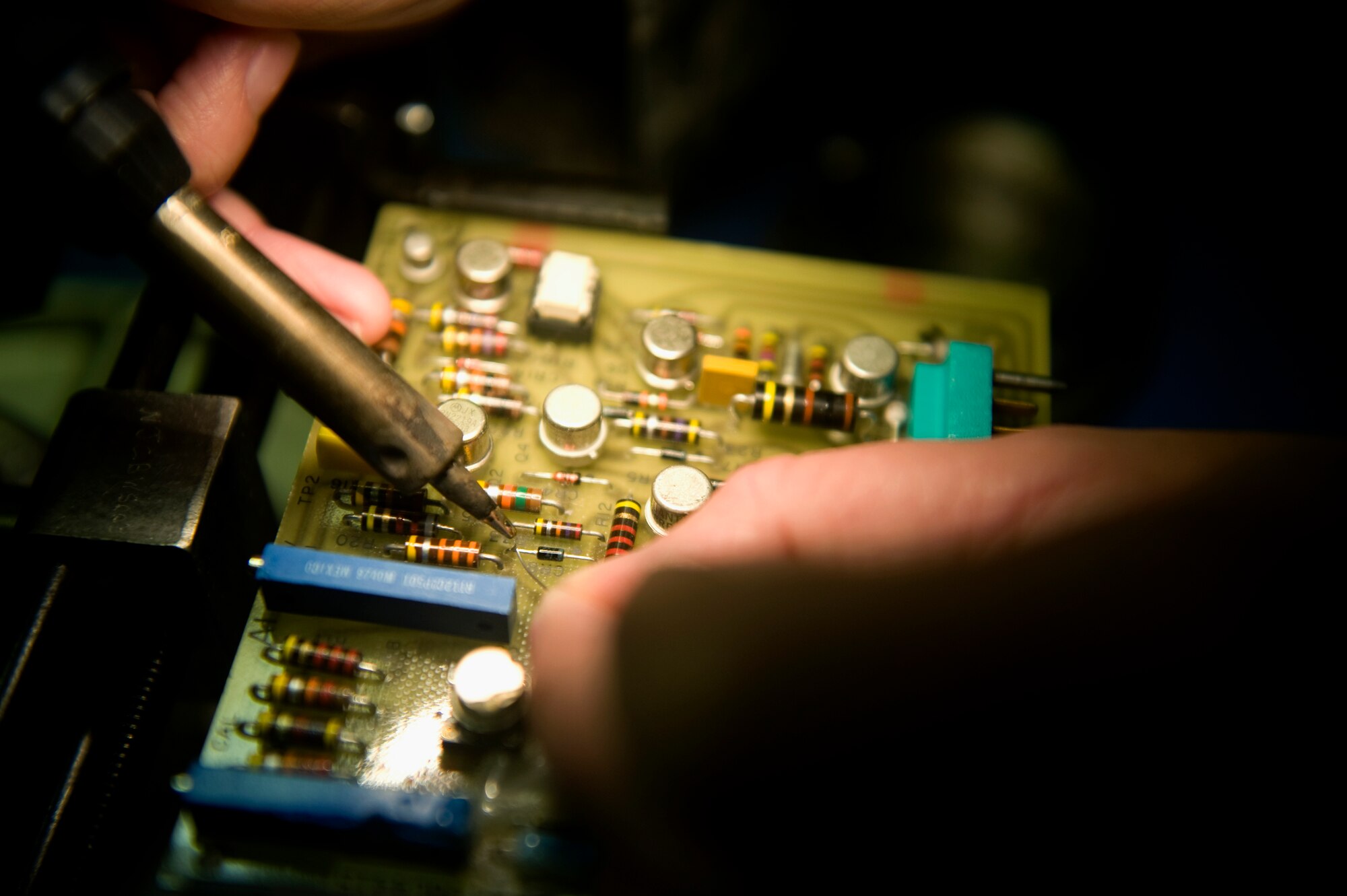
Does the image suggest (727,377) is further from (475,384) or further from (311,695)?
(311,695)

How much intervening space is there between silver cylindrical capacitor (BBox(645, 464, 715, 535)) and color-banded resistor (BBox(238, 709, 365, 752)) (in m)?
0.73

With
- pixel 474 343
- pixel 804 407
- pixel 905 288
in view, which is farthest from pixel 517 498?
pixel 905 288

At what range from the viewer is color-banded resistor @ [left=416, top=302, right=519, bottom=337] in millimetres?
2332

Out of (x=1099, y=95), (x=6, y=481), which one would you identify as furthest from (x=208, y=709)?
(x=1099, y=95)

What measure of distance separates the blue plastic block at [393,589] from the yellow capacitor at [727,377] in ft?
2.28

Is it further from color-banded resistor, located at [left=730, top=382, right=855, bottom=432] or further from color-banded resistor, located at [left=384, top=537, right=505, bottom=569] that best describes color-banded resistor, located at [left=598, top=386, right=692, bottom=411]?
color-banded resistor, located at [left=384, top=537, right=505, bottom=569]

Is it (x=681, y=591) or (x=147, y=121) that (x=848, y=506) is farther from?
(x=147, y=121)

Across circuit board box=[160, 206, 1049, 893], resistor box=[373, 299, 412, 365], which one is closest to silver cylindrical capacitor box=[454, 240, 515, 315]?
circuit board box=[160, 206, 1049, 893]

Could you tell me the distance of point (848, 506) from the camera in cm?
161

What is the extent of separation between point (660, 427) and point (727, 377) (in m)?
0.20

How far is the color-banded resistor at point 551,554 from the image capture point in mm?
2014

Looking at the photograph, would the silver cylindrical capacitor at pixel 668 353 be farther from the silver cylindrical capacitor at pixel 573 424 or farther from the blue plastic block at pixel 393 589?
the blue plastic block at pixel 393 589

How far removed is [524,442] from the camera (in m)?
2.21

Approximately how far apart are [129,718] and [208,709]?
0.43 meters
